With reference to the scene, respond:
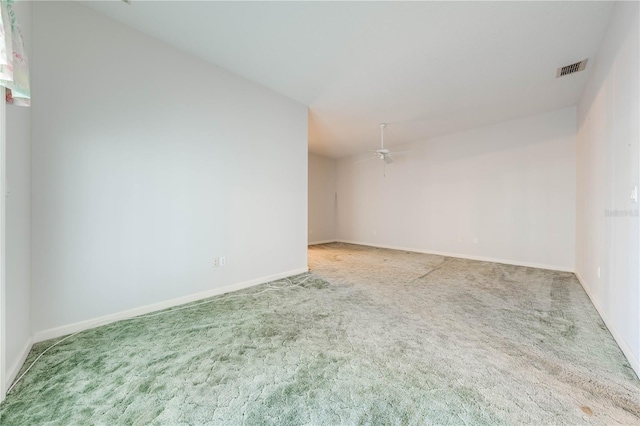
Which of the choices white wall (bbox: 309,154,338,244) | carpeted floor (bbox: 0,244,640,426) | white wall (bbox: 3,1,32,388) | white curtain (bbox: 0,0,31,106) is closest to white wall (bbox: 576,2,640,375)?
carpeted floor (bbox: 0,244,640,426)

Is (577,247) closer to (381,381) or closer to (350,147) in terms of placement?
(381,381)

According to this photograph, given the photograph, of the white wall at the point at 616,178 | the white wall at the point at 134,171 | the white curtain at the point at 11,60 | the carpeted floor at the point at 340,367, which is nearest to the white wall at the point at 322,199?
the white wall at the point at 134,171

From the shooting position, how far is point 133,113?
240 cm

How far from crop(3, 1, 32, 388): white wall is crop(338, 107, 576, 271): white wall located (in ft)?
21.1

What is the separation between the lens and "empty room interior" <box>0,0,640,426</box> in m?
1.44

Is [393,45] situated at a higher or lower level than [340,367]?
higher

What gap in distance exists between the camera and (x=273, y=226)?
12.0 ft

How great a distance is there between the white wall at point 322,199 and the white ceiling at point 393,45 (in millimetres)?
3591

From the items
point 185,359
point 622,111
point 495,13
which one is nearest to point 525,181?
point 622,111

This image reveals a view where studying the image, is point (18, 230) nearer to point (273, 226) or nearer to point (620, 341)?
point (273, 226)

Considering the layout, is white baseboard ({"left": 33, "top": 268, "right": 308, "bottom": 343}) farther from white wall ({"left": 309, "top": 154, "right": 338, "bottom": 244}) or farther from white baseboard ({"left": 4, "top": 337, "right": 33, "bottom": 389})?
white wall ({"left": 309, "top": 154, "right": 338, "bottom": 244})

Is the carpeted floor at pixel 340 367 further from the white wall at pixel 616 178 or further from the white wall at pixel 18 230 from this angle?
the white wall at pixel 616 178

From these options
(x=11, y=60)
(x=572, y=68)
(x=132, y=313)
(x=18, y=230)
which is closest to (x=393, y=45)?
(x=572, y=68)

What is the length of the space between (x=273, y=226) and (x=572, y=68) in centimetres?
434
